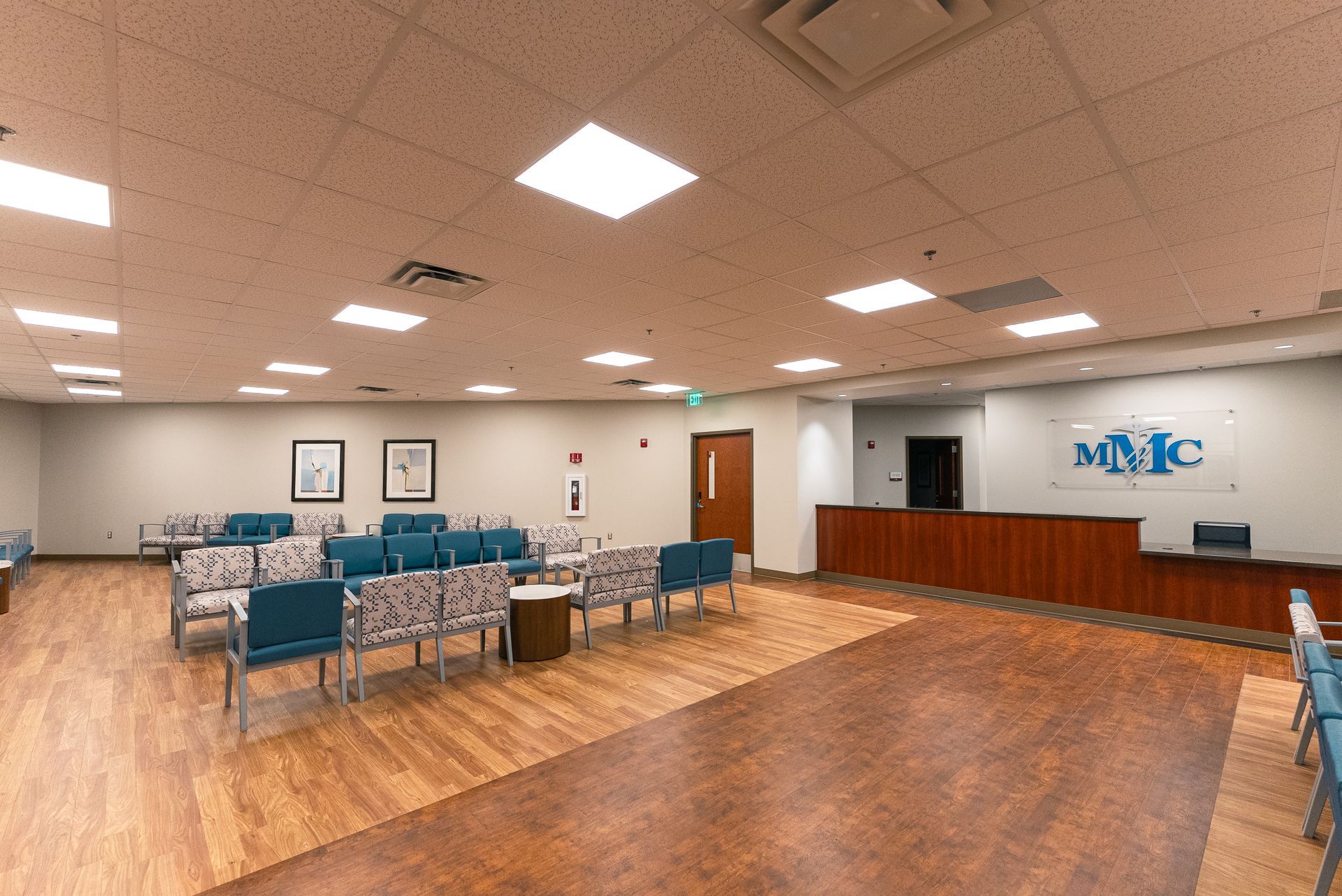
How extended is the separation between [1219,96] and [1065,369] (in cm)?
530

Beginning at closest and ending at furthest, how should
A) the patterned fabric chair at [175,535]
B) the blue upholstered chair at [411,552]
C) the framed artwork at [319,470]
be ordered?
the blue upholstered chair at [411,552] → the patterned fabric chair at [175,535] → the framed artwork at [319,470]

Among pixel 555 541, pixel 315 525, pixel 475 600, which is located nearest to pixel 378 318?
pixel 475 600

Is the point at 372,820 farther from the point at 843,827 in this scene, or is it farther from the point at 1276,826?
the point at 1276,826

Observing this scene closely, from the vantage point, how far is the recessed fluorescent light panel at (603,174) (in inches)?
92.0

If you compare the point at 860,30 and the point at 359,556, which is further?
the point at 359,556

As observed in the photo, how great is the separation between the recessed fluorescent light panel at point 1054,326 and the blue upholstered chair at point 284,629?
557 cm

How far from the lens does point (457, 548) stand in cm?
725

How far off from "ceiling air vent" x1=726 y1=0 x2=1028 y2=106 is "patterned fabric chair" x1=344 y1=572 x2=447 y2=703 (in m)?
3.75

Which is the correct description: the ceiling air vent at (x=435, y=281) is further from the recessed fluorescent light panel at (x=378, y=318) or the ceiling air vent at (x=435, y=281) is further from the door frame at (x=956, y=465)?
the door frame at (x=956, y=465)

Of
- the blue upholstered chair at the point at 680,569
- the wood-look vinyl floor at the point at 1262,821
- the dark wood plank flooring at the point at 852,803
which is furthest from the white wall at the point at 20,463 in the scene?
the wood-look vinyl floor at the point at 1262,821

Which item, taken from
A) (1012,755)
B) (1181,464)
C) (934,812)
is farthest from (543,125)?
(1181,464)

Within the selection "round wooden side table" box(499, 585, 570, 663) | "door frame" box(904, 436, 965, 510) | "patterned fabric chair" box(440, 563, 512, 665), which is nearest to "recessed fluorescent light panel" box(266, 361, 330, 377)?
"patterned fabric chair" box(440, 563, 512, 665)

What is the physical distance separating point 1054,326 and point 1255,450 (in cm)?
353

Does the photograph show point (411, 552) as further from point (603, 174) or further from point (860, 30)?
point (860, 30)
